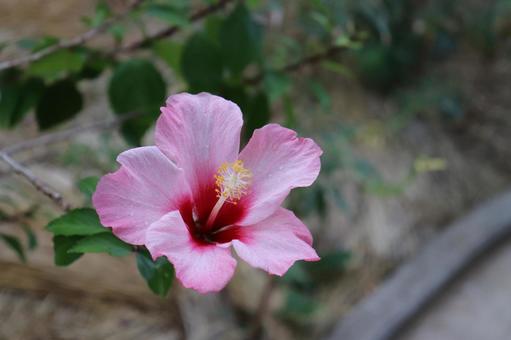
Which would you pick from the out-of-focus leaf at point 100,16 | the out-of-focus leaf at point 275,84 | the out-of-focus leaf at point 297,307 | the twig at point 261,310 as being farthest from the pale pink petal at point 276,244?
the out-of-focus leaf at point 297,307

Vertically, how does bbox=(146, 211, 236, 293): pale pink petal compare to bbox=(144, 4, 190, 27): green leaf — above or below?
below

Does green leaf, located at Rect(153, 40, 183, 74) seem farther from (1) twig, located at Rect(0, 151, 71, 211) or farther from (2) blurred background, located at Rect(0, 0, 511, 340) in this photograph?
(1) twig, located at Rect(0, 151, 71, 211)

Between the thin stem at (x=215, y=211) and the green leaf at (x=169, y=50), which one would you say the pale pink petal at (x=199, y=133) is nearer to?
the thin stem at (x=215, y=211)

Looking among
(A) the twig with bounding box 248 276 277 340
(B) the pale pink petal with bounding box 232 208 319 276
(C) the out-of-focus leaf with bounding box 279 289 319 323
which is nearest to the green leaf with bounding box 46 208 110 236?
(B) the pale pink petal with bounding box 232 208 319 276

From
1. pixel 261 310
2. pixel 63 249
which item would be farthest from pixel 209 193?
pixel 261 310

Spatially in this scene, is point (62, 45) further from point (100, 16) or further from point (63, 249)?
point (63, 249)

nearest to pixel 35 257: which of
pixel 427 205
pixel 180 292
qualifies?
pixel 180 292

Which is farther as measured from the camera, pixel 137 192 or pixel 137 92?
pixel 137 92
